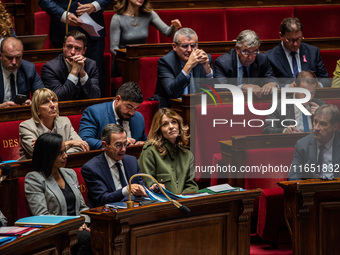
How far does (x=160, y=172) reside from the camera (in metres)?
1.83

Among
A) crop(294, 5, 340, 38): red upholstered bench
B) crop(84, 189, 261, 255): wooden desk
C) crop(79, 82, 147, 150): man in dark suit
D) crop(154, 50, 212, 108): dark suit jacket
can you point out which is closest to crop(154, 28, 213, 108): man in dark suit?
crop(154, 50, 212, 108): dark suit jacket

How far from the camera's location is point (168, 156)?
6.10 feet

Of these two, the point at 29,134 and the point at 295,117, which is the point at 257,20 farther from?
the point at 29,134

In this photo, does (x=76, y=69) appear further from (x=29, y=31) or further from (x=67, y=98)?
(x=29, y=31)

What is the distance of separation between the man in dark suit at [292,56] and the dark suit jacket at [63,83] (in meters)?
0.74

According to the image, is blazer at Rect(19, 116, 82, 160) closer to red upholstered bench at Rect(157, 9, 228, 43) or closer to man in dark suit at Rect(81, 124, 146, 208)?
man in dark suit at Rect(81, 124, 146, 208)

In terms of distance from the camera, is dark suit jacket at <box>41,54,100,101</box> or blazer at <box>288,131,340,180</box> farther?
dark suit jacket at <box>41,54,100,101</box>

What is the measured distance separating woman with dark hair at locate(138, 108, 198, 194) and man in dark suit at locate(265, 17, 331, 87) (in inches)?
30.1

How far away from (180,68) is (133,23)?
38 centimetres

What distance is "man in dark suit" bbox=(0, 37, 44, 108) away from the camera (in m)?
2.09

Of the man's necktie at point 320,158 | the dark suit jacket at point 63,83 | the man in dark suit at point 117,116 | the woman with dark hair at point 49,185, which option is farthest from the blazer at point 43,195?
the man's necktie at point 320,158

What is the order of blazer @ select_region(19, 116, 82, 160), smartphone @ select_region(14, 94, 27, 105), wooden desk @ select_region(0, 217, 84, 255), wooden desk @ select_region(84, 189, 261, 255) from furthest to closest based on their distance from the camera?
1. smartphone @ select_region(14, 94, 27, 105)
2. blazer @ select_region(19, 116, 82, 160)
3. wooden desk @ select_region(84, 189, 261, 255)
4. wooden desk @ select_region(0, 217, 84, 255)

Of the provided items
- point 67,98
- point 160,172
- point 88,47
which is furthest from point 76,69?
point 160,172

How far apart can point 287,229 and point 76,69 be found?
2.93 ft
